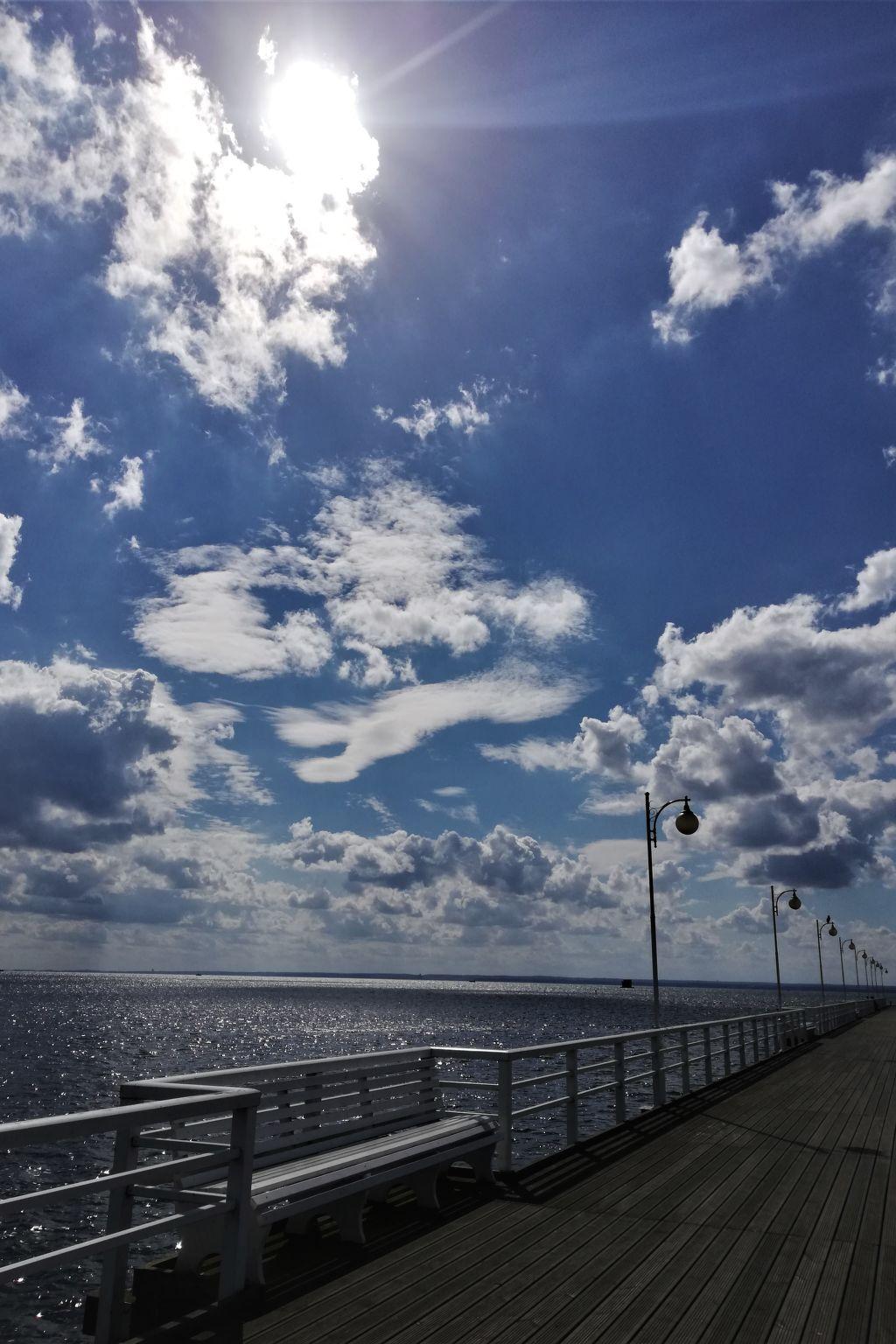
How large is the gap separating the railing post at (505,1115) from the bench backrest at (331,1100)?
0.55 meters

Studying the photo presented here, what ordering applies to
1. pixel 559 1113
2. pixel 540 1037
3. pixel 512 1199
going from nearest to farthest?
pixel 512 1199
pixel 559 1113
pixel 540 1037

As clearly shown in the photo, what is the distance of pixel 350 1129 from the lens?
6.93 meters

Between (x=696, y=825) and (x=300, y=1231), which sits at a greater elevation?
(x=696, y=825)

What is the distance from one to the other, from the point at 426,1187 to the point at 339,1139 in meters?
0.94

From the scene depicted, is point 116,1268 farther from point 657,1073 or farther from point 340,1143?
point 657,1073

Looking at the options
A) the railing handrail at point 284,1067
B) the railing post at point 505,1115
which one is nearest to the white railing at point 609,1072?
the railing post at point 505,1115

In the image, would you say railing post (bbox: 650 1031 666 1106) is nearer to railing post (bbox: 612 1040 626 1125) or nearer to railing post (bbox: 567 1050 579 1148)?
railing post (bbox: 612 1040 626 1125)

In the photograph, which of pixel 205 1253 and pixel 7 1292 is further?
pixel 7 1292

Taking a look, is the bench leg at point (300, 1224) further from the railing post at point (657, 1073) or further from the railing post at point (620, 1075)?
the railing post at point (657, 1073)

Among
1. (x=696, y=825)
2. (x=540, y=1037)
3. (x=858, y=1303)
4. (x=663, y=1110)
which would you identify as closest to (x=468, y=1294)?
(x=858, y=1303)

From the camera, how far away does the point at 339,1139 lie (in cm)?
677

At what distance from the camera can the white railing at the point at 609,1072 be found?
8.52 m

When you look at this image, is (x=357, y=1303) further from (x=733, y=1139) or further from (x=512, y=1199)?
(x=733, y=1139)

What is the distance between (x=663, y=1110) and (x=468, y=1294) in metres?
8.12
